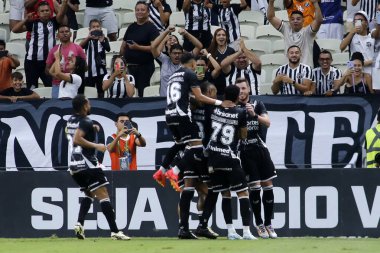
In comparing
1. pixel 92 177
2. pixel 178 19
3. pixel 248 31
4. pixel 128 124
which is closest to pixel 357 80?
pixel 128 124

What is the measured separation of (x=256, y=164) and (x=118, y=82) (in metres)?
4.03

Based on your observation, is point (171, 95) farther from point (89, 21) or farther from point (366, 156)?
point (89, 21)

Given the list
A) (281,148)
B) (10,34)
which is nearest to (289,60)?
(281,148)

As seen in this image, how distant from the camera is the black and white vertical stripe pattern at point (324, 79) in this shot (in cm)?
1941

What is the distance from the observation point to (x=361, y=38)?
811 inches

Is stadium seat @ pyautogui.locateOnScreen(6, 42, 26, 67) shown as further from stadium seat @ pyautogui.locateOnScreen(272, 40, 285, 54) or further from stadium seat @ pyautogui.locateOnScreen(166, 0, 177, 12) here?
stadium seat @ pyautogui.locateOnScreen(272, 40, 285, 54)

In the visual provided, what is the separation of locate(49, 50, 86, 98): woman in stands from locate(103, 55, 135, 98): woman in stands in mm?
472

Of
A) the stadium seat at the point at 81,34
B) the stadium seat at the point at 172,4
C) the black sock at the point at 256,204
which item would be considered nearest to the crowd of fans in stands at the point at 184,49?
the stadium seat at the point at 81,34

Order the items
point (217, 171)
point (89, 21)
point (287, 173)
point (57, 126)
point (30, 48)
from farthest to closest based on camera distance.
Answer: point (89, 21) → point (30, 48) → point (57, 126) → point (287, 173) → point (217, 171)

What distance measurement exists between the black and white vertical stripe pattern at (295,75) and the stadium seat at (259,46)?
2619 millimetres

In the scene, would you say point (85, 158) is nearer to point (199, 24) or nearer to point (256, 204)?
point (256, 204)

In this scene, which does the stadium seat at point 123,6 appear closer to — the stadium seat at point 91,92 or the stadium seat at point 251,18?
the stadium seat at point 251,18

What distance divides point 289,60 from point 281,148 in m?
1.71

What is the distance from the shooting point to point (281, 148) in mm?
18516
